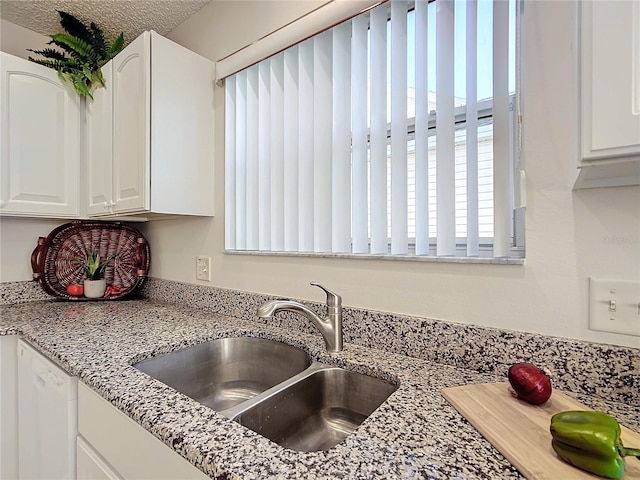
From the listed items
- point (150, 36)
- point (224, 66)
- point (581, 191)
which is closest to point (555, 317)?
point (581, 191)

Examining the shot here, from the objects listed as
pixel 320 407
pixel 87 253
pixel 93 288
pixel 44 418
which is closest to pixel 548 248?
pixel 320 407

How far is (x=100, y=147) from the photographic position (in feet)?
5.39

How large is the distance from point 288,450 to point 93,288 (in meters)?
1.69

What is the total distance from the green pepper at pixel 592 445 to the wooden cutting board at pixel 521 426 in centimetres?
1

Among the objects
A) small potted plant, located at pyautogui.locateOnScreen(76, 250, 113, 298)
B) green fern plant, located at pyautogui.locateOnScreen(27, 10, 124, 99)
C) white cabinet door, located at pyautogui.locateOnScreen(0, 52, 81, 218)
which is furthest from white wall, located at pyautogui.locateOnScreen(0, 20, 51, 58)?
small potted plant, located at pyautogui.locateOnScreen(76, 250, 113, 298)

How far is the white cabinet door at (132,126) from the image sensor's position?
1365mm

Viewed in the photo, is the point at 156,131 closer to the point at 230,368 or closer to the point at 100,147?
the point at 100,147

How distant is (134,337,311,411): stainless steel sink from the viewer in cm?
105

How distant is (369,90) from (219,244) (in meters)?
0.95

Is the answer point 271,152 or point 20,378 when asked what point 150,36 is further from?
point 20,378

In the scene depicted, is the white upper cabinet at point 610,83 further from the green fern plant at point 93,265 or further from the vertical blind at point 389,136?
the green fern plant at point 93,265

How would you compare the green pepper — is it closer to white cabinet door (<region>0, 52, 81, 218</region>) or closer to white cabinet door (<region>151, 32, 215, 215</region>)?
white cabinet door (<region>151, 32, 215, 215</region>)

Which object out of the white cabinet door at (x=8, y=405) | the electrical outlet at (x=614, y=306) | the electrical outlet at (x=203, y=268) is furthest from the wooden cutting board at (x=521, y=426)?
the white cabinet door at (x=8, y=405)

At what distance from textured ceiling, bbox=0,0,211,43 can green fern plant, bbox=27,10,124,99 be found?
0.06 m
